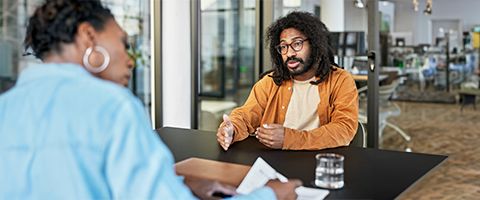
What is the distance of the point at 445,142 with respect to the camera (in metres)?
6.65

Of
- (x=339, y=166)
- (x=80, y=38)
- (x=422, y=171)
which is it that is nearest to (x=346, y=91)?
(x=422, y=171)

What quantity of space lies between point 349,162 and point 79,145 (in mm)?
1133

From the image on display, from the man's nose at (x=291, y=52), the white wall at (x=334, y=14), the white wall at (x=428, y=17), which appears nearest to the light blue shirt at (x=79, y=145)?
the man's nose at (x=291, y=52)

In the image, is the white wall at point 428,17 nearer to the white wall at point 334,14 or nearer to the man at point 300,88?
the white wall at point 334,14

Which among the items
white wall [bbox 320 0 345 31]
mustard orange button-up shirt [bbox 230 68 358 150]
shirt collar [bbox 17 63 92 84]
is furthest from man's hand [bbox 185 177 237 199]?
white wall [bbox 320 0 345 31]

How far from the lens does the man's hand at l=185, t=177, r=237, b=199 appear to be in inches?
51.7

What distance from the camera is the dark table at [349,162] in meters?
1.47

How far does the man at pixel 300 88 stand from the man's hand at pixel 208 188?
0.76m

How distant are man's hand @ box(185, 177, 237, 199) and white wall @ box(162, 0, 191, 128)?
2896 mm

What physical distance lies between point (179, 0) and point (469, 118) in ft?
20.3

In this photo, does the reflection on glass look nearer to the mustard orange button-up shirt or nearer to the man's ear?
the mustard orange button-up shirt

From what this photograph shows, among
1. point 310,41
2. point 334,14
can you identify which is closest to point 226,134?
point 310,41

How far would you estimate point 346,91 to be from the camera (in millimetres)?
2312

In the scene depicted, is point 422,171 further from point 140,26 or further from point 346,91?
point 140,26
